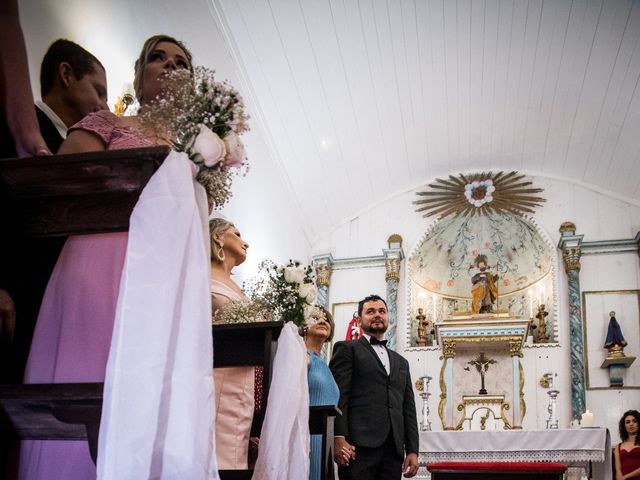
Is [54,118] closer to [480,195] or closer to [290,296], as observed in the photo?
[290,296]

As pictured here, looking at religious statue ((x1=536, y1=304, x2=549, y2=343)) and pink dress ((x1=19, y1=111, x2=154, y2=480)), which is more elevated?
religious statue ((x1=536, y1=304, x2=549, y2=343))

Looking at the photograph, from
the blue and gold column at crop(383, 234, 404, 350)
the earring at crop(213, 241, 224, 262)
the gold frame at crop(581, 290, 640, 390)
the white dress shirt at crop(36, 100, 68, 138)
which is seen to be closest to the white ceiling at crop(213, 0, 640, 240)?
the blue and gold column at crop(383, 234, 404, 350)

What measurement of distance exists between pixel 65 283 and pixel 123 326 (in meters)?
0.42

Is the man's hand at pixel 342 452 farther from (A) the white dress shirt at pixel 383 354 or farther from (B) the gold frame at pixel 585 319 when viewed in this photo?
(B) the gold frame at pixel 585 319

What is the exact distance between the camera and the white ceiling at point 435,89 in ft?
23.0

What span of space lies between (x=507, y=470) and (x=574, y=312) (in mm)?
4602

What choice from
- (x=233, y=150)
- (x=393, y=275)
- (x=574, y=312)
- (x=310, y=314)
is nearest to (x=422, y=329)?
(x=393, y=275)

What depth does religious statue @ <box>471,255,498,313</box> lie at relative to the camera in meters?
9.32

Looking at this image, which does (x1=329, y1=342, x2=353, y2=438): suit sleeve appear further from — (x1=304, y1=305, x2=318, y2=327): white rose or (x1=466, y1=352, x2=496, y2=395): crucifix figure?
(x1=466, y1=352, x2=496, y2=395): crucifix figure

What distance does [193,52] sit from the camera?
20.6 feet

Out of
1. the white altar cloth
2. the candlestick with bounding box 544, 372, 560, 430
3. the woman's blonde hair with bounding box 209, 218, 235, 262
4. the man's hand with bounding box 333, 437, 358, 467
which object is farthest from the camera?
the candlestick with bounding box 544, 372, 560, 430

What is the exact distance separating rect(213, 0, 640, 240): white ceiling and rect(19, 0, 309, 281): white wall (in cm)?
22

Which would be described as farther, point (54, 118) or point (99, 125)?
point (54, 118)

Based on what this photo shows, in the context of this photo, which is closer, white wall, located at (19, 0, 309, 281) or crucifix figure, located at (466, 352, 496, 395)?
white wall, located at (19, 0, 309, 281)
